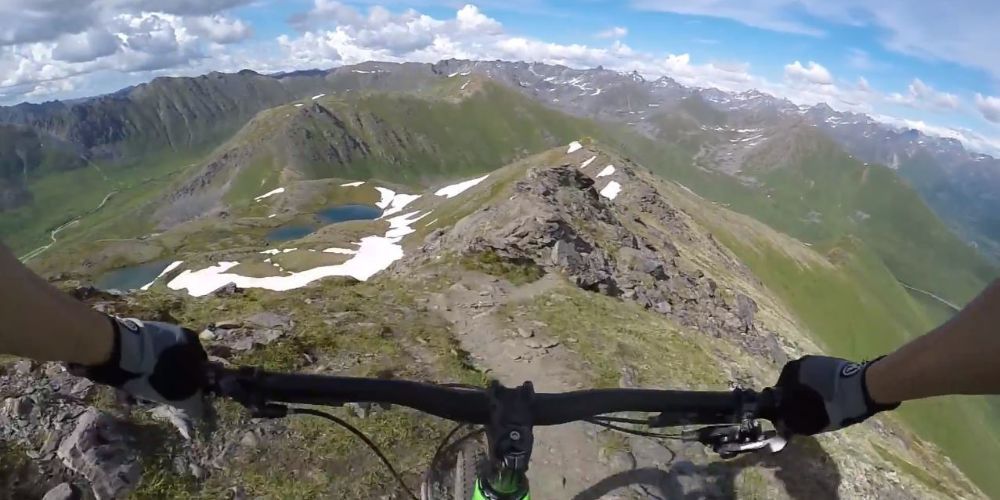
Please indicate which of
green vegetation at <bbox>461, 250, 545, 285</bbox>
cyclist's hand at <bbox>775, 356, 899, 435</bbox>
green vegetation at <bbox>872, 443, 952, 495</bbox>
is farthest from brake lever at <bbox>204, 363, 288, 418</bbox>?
green vegetation at <bbox>872, 443, 952, 495</bbox>

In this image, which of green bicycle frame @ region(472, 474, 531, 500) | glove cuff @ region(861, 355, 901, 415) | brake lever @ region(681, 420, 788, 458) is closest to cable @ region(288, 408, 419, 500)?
green bicycle frame @ region(472, 474, 531, 500)

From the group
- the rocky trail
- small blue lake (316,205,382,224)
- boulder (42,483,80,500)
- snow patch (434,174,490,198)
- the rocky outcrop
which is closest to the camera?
boulder (42,483,80,500)

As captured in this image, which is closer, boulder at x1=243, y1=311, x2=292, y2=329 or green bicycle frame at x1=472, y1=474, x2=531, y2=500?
green bicycle frame at x1=472, y1=474, x2=531, y2=500

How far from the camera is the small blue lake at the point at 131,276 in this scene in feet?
443

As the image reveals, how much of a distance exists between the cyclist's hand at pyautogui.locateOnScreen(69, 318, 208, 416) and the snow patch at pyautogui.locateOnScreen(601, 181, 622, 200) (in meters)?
86.5

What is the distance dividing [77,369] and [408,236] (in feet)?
326

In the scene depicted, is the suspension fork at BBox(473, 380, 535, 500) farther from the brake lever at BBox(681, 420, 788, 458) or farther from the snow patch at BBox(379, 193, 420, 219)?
the snow patch at BBox(379, 193, 420, 219)

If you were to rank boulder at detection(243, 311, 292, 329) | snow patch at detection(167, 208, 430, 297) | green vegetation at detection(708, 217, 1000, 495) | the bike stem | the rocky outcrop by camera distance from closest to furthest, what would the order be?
the bike stem
boulder at detection(243, 311, 292, 329)
the rocky outcrop
snow patch at detection(167, 208, 430, 297)
green vegetation at detection(708, 217, 1000, 495)

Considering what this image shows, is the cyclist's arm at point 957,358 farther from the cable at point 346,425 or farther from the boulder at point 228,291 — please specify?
the boulder at point 228,291

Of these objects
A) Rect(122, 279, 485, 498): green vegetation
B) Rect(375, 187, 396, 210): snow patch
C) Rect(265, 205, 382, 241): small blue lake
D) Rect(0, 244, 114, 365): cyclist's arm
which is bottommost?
Rect(265, 205, 382, 241): small blue lake

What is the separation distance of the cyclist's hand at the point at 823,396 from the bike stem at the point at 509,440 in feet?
8.46

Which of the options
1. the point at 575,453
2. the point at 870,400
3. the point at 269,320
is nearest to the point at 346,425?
the point at 870,400

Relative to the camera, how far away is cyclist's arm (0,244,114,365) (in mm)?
3287

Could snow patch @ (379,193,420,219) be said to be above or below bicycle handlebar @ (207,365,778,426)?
below
